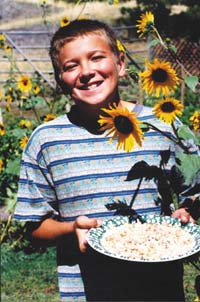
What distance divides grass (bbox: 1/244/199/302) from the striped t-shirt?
197cm

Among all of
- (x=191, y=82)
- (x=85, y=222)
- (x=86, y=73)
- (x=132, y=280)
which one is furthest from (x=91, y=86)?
(x=132, y=280)

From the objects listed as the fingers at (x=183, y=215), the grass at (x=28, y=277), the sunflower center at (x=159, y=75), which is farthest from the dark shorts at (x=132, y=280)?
the grass at (x=28, y=277)

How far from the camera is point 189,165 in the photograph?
1.81 metres

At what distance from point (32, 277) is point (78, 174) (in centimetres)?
246

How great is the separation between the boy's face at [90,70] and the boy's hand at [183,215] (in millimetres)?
392

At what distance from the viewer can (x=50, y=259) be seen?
4555 millimetres

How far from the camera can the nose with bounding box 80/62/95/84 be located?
1.97 meters

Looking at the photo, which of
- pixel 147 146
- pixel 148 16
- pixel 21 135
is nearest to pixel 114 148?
pixel 147 146

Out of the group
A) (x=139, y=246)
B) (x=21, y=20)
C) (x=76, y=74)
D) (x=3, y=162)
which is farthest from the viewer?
(x=21, y=20)

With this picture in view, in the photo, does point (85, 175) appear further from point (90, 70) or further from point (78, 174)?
point (90, 70)

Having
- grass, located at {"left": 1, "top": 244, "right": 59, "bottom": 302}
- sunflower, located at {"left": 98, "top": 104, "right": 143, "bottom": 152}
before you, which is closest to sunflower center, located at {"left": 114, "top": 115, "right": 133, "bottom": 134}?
sunflower, located at {"left": 98, "top": 104, "right": 143, "bottom": 152}

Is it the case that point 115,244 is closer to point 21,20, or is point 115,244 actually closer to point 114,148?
point 114,148

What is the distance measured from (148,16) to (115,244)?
704 mm

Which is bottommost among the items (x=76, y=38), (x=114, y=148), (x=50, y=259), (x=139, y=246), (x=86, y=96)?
(x=50, y=259)
